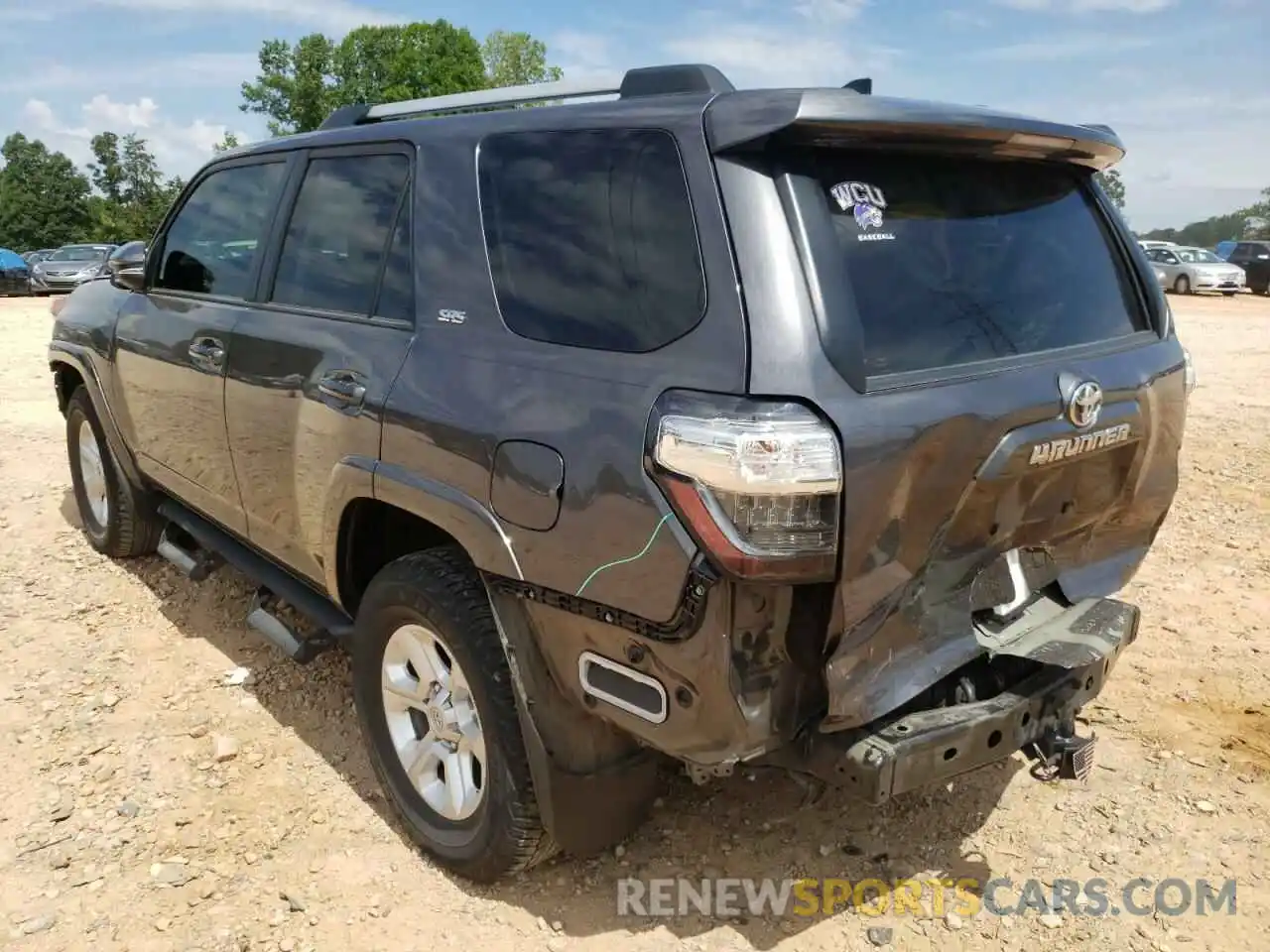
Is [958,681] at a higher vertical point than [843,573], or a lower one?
lower

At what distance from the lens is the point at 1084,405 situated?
2.30 m

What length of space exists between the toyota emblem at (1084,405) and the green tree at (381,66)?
4950 centimetres

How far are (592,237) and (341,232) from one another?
1.17 metres

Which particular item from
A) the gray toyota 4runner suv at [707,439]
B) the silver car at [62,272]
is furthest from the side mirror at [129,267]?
the silver car at [62,272]

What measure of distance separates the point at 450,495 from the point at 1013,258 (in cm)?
151

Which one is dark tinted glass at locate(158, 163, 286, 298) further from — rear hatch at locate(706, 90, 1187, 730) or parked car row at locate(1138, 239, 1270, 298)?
parked car row at locate(1138, 239, 1270, 298)

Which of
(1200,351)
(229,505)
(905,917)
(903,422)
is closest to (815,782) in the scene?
(905,917)

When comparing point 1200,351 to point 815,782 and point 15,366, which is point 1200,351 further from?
point 15,366

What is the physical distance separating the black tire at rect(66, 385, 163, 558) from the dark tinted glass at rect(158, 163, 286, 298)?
3.73 feet

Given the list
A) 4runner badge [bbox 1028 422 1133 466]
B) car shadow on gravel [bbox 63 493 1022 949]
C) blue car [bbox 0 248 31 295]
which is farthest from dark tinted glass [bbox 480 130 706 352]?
blue car [bbox 0 248 31 295]

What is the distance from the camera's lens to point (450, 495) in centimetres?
243

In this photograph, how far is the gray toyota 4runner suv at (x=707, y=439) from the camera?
1.98 meters

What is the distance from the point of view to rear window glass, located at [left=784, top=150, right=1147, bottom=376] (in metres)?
2.11
